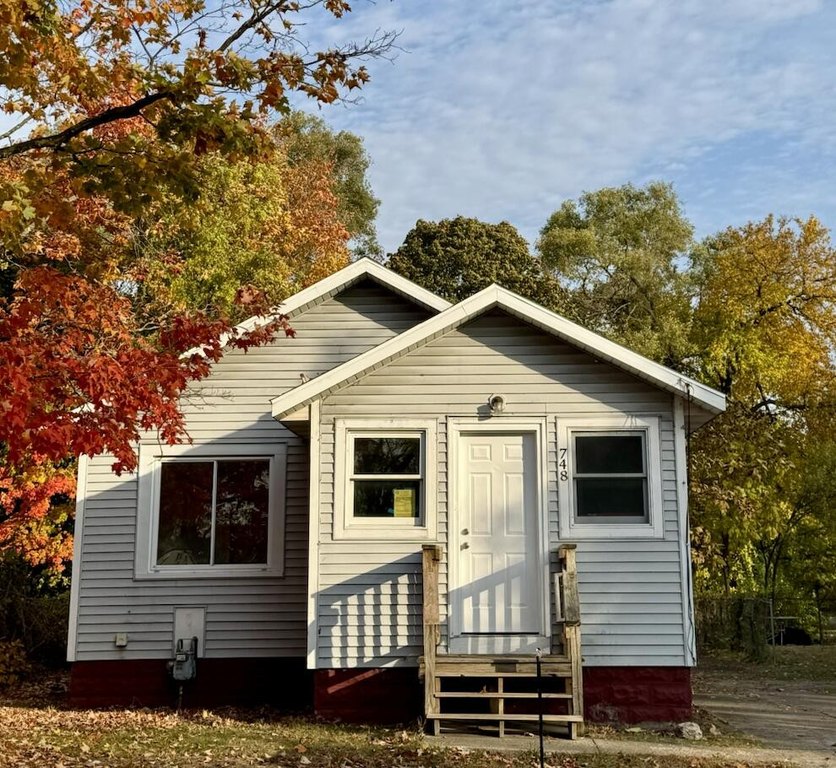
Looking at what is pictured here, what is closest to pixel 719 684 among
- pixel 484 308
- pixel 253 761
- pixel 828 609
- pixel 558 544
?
pixel 558 544

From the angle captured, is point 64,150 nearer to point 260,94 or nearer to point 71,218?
point 71,218

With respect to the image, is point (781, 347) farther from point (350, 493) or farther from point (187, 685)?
point (187, 685)

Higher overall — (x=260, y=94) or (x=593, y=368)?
(x=260, y=94)

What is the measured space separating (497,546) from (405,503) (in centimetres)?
109

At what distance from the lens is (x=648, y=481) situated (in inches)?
406

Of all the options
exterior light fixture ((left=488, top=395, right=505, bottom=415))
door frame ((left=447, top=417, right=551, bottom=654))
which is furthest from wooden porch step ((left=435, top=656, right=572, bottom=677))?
exterior light fixture ((left=488, top=395, right=505, bottom=415))

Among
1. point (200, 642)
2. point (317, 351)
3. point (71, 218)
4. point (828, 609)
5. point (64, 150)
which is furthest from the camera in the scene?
point (828, 609)

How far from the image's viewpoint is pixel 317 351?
12.9 m

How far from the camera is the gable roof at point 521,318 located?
10.1 meters

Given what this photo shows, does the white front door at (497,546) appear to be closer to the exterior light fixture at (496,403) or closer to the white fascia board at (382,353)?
the exterior light fixture at (496,403)

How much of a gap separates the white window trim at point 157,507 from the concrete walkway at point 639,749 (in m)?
3.90

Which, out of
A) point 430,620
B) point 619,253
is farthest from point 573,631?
point 619,253

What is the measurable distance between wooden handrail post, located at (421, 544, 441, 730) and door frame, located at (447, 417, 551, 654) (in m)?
0.34

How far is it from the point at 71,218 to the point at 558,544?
5.90m
